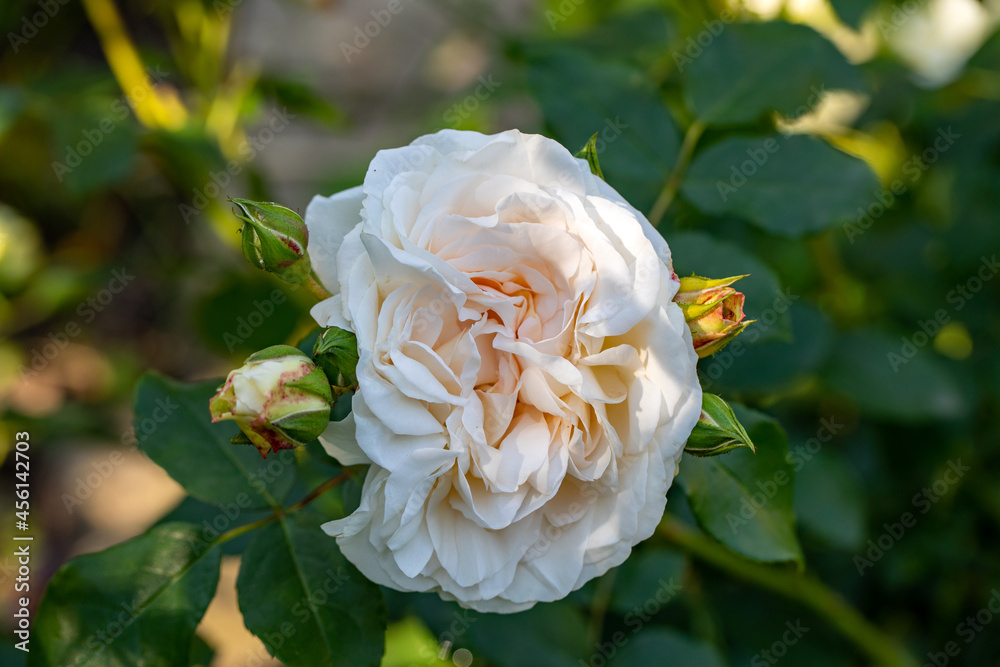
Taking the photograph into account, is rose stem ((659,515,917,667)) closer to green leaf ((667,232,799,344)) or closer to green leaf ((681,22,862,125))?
green leaf ((667,232,799,344))

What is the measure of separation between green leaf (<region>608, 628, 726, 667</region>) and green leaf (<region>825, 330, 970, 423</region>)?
2.37 ft

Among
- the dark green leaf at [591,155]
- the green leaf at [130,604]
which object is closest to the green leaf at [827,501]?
the dark green leaf at [591,155]

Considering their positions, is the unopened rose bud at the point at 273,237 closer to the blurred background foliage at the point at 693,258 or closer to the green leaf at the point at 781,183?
the blurred background foliage at the point at 693,258

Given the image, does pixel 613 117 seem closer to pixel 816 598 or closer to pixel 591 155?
pixel 591 155

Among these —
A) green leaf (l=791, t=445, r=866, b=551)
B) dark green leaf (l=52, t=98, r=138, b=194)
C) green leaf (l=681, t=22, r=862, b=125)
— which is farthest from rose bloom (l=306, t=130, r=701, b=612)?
dark green leaf (l=52, t=98, r=138, b=194)

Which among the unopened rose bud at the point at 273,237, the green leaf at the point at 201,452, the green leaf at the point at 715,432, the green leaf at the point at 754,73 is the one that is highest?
the unopened rose bud at the point at 273,237

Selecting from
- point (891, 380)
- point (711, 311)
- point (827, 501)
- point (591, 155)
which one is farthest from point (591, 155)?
point (891, 380)

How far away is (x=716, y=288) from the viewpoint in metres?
0.88

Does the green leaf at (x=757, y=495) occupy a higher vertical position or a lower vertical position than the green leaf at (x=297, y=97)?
lower

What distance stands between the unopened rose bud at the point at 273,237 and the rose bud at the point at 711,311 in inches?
19.2

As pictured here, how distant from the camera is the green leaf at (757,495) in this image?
3.42ft

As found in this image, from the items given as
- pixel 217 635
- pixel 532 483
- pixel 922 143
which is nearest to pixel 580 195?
pixel 532 483

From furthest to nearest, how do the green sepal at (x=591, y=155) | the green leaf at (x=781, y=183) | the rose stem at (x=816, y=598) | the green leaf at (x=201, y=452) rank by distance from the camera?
the rose stem at (x=816, y=598)
the green leaf at (x=781, y=183)
the green leaf at (x=201, y=452)
the green sepal at (x=591, y=155)

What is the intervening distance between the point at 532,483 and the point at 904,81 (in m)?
1.82
